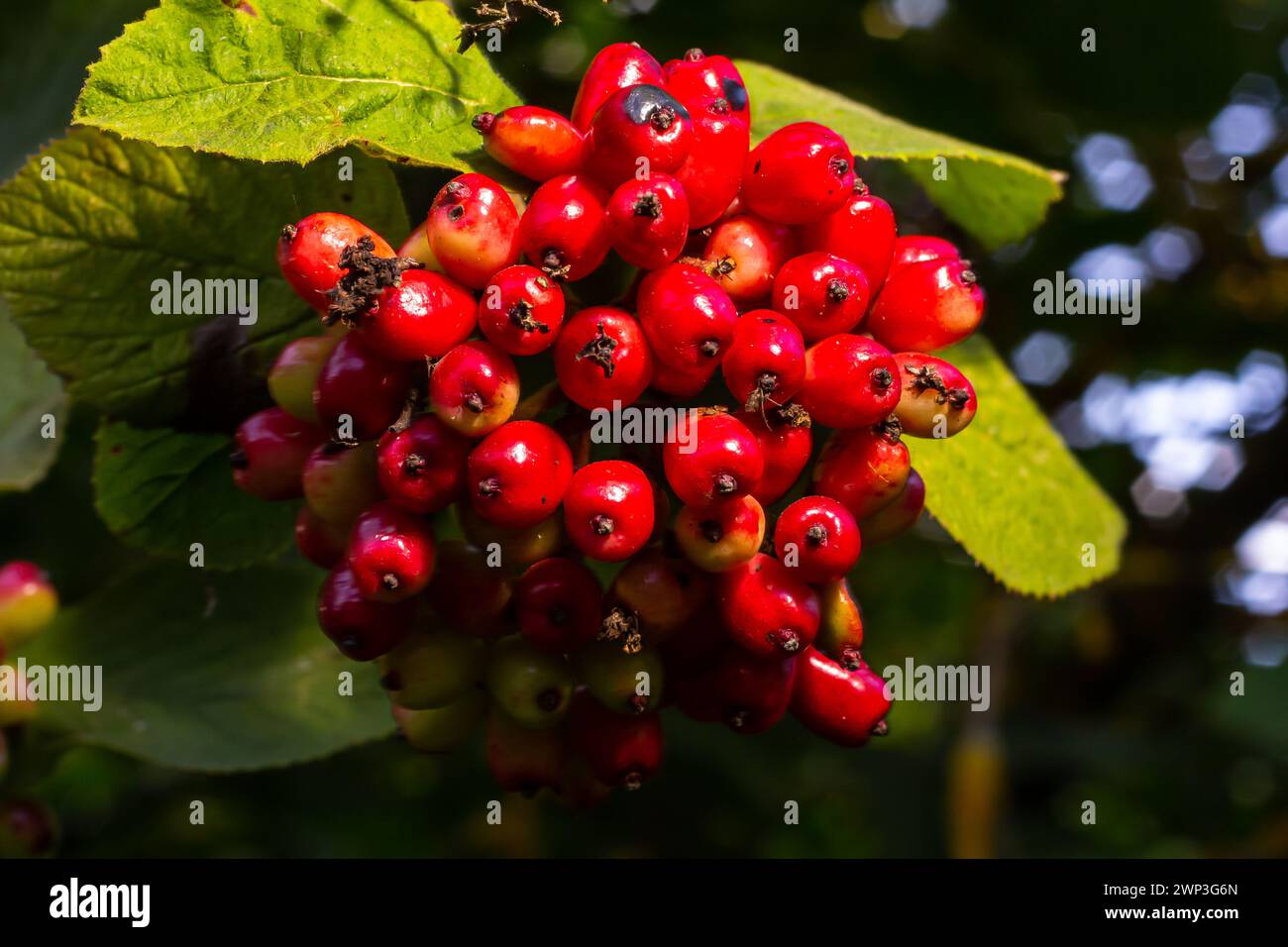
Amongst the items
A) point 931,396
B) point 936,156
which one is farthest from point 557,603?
point 936,156

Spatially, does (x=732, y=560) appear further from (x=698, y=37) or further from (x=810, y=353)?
(x=698, y=37)

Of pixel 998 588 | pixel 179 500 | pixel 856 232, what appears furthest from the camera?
pixel 998 588

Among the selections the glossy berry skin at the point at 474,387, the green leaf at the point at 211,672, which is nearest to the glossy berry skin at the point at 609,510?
the glossy berry skin at the point at 474,387

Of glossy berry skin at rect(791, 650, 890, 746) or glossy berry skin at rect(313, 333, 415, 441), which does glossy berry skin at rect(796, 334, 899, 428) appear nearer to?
glossy berry skin at rect(791, 650, 890, 746)

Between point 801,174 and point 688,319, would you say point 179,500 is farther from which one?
point 801,174

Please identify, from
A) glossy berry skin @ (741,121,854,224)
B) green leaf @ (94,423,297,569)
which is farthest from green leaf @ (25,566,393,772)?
glossy berry skin @ (741,121,854,224)

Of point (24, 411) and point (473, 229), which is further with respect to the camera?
point (24, 411)

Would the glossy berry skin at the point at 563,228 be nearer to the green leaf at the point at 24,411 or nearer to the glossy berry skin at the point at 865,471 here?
the glossy berry skin at the point at 865,471
